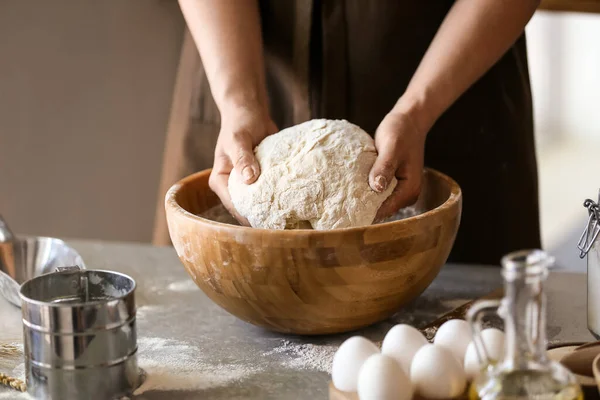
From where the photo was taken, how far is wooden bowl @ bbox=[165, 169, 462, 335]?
0.89m

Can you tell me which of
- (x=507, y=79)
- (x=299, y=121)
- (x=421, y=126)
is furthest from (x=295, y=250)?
(x=507, y=79)

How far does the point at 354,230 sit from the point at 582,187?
336cm

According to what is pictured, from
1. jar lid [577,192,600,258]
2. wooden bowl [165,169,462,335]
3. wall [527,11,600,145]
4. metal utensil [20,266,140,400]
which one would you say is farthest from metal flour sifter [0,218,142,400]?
wall [527,11,600,145]

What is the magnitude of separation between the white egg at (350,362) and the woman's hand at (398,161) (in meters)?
0.29

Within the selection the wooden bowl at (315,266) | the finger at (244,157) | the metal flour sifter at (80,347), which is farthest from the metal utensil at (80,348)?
the finger at (244,157)

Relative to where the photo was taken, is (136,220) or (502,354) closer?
(502,354)

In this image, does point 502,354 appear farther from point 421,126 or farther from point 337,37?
point 337,37

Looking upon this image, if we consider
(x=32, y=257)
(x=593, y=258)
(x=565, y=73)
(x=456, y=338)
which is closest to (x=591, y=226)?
(x=593, y=258)

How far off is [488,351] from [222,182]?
0.48m

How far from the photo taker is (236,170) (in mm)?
1042

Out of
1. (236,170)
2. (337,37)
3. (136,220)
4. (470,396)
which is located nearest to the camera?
(470,396)

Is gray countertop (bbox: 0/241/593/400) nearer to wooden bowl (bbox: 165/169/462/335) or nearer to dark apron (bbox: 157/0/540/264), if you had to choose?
wooden bowl (bbox: 165/169/462/335)

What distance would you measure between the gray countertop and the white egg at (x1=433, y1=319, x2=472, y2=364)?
15 cm

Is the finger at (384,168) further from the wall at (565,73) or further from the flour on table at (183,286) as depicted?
the wall at (565,73)
